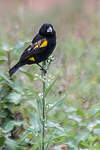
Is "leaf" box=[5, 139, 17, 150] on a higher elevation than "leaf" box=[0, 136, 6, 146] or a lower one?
lower

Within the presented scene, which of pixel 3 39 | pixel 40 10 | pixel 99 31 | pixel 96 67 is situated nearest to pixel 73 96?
pixel 96 67

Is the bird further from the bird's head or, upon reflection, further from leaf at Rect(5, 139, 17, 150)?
leaf at Rect(5, 139, 17, 150)

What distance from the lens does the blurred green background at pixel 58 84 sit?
152 inches

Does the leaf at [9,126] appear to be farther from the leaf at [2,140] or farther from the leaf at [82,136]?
the leaf at [82,136]

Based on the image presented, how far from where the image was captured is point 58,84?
5.57m

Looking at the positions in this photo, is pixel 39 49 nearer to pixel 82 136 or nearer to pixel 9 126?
pixel 9 126

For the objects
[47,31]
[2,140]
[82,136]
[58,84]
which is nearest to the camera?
[2,140]

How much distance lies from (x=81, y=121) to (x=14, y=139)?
810 millimetres

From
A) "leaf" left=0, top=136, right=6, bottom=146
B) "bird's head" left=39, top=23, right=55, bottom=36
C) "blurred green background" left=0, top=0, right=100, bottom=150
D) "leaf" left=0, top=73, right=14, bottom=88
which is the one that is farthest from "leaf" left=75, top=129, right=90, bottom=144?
"bird's head" left=39, top=23, right=55, bottom=36

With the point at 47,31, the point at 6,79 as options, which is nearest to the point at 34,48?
the point at 47,31

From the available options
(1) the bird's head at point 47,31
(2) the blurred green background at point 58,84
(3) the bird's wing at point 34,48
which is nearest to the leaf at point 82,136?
(2) the blurred green background at point 58,84

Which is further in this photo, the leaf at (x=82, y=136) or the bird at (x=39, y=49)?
the leaf at (x=82, y=136)

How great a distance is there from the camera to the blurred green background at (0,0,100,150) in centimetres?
386

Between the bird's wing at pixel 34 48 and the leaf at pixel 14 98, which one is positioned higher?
the bird's wing at pixel 34 48
